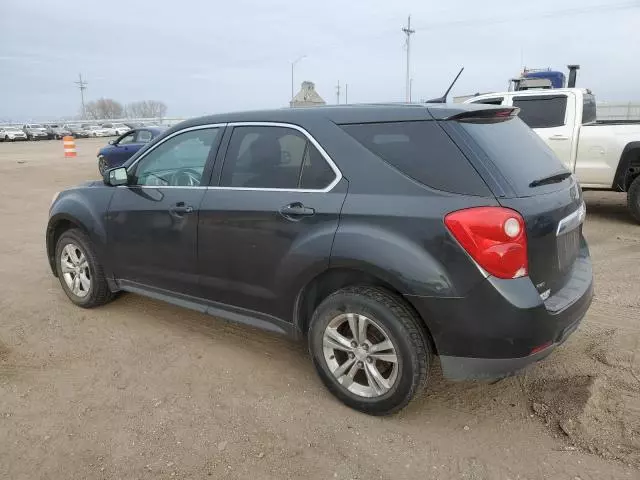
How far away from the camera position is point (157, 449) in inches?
112

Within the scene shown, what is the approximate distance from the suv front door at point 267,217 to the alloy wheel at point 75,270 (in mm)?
1560

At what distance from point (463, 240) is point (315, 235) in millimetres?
848

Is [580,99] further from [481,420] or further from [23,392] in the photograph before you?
[23,392]

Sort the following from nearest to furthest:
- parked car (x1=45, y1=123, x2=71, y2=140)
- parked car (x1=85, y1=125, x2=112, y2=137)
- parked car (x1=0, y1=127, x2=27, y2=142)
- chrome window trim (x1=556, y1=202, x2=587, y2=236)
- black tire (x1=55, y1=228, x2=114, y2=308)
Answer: chrome window trim (x1=556, y1=202, x2=587, y2=236)
black tire (x1=55, y1=228, x2=114, y2=308)
parked car (x1=0, y1=127, x2=27, y2=142)
parked car (x1=45, y1=123, x2=71, y2=140)
parked car (x1=85, y1=125, x2=112, y2=137)

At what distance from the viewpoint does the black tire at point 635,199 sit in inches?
304

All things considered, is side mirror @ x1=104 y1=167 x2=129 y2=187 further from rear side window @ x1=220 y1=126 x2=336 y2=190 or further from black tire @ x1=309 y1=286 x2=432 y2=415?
black tire @ x1=309 y1=286 x2=432 y2=415

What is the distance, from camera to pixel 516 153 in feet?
9.80

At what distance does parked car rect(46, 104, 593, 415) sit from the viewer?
265 cm

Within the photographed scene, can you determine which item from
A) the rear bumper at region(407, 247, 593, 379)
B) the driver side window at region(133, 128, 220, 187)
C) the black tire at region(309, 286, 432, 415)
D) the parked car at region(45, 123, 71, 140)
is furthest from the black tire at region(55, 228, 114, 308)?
the parked car at region(45, 123, 71, 140)

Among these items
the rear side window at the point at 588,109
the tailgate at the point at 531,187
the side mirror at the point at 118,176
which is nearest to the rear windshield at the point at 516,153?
the tailgate at the point at 531,187

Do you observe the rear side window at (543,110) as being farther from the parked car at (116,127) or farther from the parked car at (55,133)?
the parked car at (116,127)

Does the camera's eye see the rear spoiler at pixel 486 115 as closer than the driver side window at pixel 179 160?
Yes

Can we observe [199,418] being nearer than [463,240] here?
No

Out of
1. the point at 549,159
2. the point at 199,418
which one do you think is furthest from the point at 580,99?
the point at 199,418
